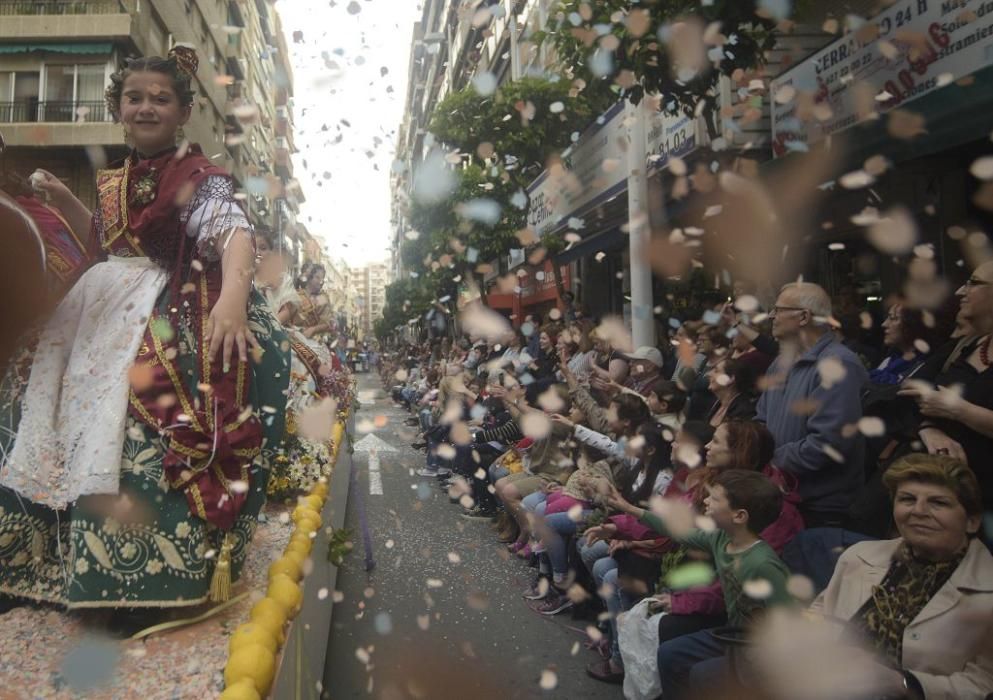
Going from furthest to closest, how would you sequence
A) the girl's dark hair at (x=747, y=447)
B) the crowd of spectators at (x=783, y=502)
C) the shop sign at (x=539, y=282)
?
the shop sign at (x=539, y=282) → the girl's dark hair at (x=747, y=447) → the crowd of spectators at (x=783, y=502)

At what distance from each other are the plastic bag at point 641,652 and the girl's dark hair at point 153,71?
8.61 ft

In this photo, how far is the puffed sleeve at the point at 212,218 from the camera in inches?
94.4

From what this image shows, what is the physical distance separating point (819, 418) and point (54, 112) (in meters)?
22.4

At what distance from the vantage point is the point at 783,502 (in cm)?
329

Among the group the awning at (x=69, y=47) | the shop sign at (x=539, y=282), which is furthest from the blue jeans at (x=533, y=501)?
the awning at (x=69, y=47)

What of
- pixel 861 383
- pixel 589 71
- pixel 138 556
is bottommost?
pixel 138 556

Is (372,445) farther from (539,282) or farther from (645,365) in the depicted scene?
(539,282)

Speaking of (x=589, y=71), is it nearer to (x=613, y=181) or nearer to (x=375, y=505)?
(x=613, y=181)

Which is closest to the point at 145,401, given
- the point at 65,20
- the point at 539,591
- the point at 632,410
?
the point at 632,410

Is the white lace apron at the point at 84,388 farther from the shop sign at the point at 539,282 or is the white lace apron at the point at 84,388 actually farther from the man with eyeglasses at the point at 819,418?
the shop sign at the point at 539,282

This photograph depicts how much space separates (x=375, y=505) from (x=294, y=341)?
10.6 ft

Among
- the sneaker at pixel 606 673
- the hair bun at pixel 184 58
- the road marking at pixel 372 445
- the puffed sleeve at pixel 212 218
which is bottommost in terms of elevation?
the sneaker at pixel 606 673

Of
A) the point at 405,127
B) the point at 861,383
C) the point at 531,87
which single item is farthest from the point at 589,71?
the point at 405,127

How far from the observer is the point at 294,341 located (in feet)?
16.8
